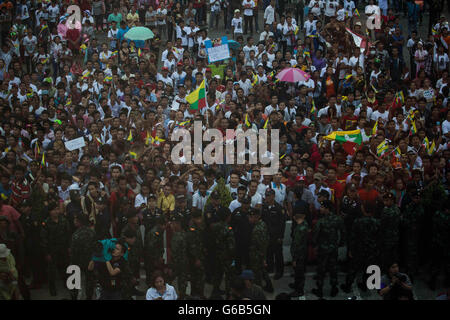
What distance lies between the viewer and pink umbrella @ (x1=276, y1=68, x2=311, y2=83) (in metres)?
15.8

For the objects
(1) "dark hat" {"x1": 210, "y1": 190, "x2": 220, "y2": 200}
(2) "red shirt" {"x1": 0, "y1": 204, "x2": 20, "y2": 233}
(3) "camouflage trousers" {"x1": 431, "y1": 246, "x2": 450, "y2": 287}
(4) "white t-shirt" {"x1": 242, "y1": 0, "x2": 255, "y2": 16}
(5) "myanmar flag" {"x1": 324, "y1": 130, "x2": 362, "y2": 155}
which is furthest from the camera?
(4) "white t-shirt" {"x1": 242, "y1": 0, "x2": 255, "y2": 16}

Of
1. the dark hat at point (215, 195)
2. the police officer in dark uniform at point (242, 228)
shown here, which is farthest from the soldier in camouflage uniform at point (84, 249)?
the police officer in dark uniform at point (242, 228)

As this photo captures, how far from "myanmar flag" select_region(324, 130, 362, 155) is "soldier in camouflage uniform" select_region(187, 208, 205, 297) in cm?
426

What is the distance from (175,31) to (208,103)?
6419mm

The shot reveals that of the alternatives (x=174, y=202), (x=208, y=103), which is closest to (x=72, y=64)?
(x=208, y=103)

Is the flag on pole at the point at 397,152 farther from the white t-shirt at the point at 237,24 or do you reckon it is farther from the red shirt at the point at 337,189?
the white t-shirt at the point at 237,24

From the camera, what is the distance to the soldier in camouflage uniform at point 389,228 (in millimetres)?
10578

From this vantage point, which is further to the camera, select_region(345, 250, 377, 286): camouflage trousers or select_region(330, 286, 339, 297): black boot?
select_region(330, 286, 339, 297): black boot

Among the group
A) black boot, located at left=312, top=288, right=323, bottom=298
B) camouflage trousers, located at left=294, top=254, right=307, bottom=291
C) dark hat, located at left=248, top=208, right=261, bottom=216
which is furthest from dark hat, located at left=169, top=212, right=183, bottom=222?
black boot, located at left=312, top=288, right=323, bottom=298

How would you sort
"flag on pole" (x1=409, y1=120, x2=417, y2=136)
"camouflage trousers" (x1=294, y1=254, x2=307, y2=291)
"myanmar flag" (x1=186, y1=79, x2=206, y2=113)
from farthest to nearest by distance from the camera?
"myanmar flag" (x1=186, y1=79, x2=206, y2=113)
"flag on pole" (x1=409, y1=120, x2=417, y2=136)
"camouflage trousers" (x1=294, y1=254, x2=307, y2=291)

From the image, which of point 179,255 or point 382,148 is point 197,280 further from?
point 382,148

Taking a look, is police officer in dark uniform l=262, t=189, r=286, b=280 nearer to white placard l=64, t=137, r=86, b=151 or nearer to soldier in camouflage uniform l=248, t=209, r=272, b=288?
soldier in camouflage uniform l=248, t=209, r=272, b=288

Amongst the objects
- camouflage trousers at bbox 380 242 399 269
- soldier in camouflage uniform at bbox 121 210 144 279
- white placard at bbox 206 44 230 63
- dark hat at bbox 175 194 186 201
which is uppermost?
white placard at bbox 206 44 230 63

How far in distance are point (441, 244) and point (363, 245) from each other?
53.6 inches
